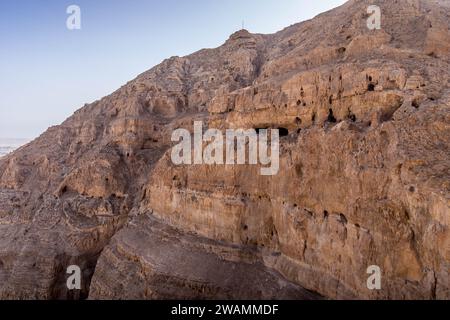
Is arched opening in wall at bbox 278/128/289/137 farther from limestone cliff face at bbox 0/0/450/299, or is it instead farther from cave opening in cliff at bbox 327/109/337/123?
cave opening in cliff at bbox 327/109/337/123

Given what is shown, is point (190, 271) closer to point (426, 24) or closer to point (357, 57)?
point (357, 57)

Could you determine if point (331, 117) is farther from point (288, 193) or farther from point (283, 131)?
point (288, 193)

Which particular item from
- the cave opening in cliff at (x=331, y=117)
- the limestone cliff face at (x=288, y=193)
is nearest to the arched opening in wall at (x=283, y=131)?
the limestone cliff face at (x=288, y=193)

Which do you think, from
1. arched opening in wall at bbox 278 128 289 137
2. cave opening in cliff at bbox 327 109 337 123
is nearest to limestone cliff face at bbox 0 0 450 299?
cave opening in cliff at bbox 327 109 337 123

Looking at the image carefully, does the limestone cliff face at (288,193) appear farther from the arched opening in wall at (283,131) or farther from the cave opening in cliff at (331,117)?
the arched opening in wall at (283,131)

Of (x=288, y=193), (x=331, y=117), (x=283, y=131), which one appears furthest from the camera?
(x=283, y=131)

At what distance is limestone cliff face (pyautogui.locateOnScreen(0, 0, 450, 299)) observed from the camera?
15.0 meters

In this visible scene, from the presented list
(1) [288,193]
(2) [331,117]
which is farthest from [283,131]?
(1) [288,193]

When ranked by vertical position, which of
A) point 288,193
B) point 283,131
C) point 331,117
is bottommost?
point 288,193

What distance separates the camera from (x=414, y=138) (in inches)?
604

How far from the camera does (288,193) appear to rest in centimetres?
2156

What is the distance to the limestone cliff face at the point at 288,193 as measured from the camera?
15.0m

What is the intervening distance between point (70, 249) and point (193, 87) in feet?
88.1

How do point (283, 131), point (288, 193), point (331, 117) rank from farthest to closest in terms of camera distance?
point (283, 131) → point (331, 117) → point (288, 193)
